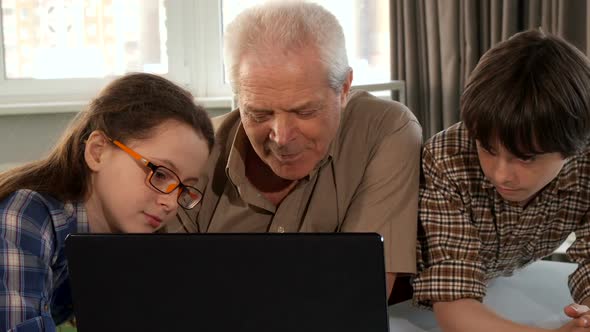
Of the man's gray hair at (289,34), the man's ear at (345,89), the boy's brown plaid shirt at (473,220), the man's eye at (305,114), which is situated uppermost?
the man's gray hair at (289,34)

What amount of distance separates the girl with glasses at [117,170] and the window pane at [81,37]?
7.08 feet

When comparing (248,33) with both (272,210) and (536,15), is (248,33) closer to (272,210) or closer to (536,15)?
(272,210)

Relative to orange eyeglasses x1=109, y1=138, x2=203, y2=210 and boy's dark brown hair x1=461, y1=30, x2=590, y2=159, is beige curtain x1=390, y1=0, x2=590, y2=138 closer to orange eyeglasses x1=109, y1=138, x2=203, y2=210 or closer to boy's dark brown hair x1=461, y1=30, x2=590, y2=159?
boy's dark brown hair x1=461, y1=30, x2=590, y2=159

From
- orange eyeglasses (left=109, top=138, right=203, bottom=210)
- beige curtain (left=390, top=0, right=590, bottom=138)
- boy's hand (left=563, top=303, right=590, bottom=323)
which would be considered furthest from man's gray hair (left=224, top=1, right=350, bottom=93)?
Answer: beige curtain (left=390, top=0, right=590, bottom=138)

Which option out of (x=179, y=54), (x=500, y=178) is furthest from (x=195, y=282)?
(x=179, y=54)

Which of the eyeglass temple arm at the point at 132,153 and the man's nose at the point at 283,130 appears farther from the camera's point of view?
the man's nose at the point at 283,130

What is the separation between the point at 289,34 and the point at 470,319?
58 centimetres

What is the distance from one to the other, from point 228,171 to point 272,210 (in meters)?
0.12

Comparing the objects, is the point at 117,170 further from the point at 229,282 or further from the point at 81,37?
the point at 81,37

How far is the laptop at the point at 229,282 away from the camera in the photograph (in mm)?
894

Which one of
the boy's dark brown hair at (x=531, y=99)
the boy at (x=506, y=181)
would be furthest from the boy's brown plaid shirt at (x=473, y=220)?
the boy's dark brown hair at (x=531, y=99)

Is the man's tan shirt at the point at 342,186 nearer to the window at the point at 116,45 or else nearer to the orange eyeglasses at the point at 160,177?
the orange eyeglasses at the point at 160,177

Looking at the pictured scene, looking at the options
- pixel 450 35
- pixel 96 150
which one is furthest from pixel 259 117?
pixel 450 35

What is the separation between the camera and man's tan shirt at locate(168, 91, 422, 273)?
148cm
